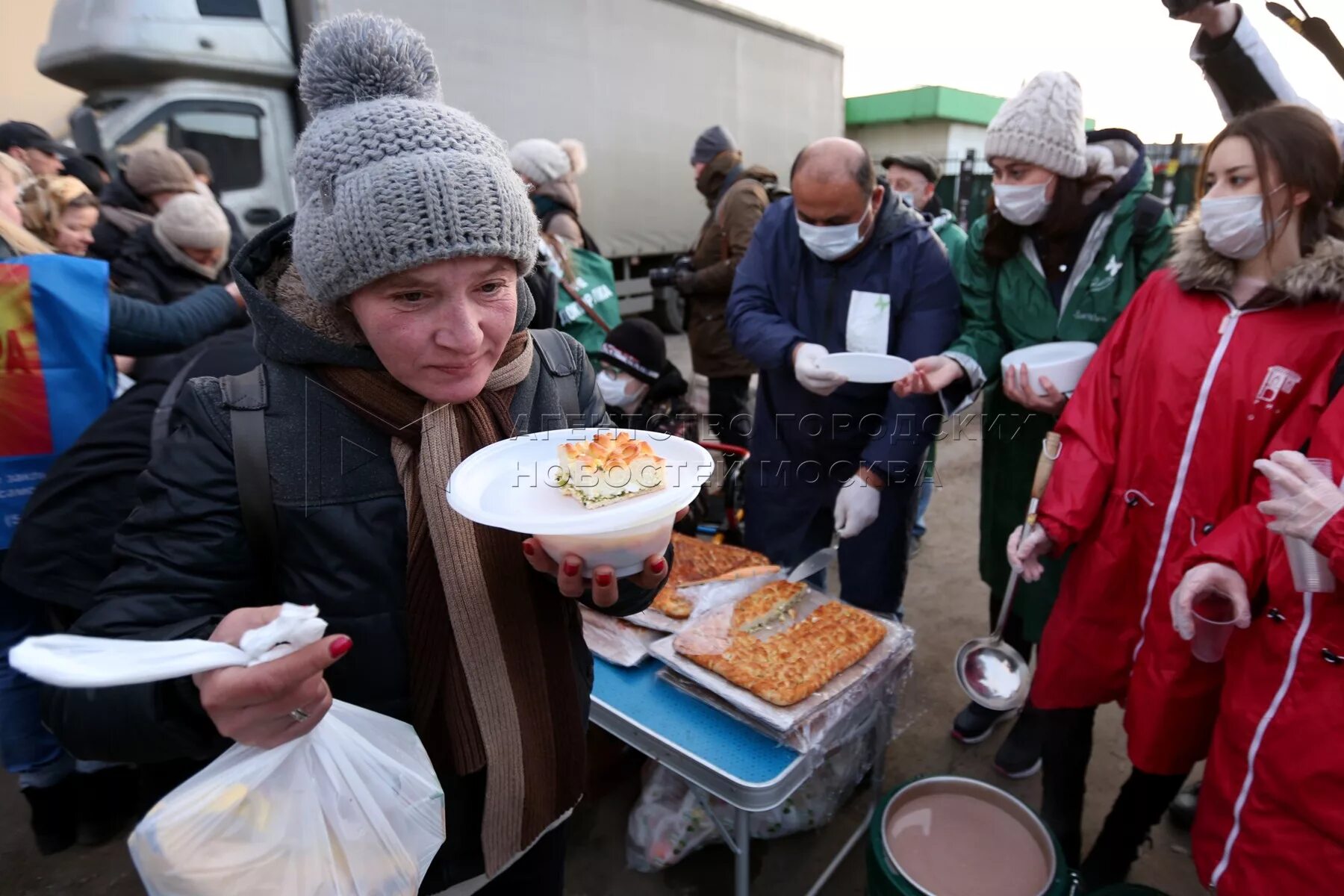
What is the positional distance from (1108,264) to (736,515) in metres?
2.06

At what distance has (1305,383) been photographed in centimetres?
175

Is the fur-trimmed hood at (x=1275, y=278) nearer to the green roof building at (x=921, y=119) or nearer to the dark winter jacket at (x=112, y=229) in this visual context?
the dark winter jacket at (x=112, y=229)

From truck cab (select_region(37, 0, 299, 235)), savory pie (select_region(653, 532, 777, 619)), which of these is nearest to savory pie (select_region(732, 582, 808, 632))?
savory pie (select_region(653, 532, 777, 619))

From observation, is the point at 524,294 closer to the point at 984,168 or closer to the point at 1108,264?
the point at 1108,264

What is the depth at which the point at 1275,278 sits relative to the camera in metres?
1.79

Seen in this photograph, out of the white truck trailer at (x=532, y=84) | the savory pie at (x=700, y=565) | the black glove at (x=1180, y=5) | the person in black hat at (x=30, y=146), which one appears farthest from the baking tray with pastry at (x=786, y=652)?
the person in black hat at (x=30, y=146)

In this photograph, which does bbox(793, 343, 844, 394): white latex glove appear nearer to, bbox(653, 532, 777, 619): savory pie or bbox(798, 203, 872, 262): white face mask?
bbox(798, 203, 872, 262): white face mask

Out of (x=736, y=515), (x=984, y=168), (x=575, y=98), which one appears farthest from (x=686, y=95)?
(x=984, y=168)

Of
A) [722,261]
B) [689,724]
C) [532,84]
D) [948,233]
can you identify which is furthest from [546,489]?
[532,84]

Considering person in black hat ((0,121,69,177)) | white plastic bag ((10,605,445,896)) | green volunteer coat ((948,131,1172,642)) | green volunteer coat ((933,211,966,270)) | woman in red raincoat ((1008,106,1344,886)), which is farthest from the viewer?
green volunteer coat ((933,211,966,270))

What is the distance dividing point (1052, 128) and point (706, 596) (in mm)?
2107

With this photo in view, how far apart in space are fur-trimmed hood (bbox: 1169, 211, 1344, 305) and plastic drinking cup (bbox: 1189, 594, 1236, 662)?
80cm

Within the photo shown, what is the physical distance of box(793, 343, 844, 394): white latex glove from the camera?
2.57m

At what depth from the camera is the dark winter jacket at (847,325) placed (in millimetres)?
2707
